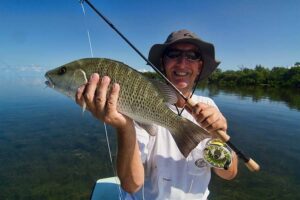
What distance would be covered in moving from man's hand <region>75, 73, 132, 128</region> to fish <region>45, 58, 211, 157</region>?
0.18 ft

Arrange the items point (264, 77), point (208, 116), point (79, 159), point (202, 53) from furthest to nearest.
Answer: point (264, 77), point (79, 159), point (202, 53), point (208, 116)

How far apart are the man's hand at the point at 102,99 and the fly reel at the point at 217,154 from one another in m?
1.17

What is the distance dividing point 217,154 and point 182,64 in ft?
4.45

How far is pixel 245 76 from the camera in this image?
105 m

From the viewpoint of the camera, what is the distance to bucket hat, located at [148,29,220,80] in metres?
3.78

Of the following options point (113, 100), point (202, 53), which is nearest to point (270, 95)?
point (202, 53)

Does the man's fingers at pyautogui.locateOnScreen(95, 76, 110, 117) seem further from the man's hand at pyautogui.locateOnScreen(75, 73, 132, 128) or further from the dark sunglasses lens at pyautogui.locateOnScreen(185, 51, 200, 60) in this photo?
the dark sunglasses lens at pyautogui.locateOnScreen(185, 51, 200, 60)

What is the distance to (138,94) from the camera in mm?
2650

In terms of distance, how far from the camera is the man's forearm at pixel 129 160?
2.97m

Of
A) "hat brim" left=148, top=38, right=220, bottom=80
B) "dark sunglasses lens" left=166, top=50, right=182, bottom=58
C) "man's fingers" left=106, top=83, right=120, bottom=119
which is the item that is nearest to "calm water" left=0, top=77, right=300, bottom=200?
"hat brim" left=148, top=38, right=220, bottom=80

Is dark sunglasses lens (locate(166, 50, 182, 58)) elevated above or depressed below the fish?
above

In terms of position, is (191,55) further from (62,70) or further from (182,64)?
(62,70)

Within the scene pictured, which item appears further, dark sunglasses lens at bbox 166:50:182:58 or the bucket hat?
dark sunglasses lens at bbox 166:50:182:58

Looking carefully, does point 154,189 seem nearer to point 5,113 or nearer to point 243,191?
point 243,191
